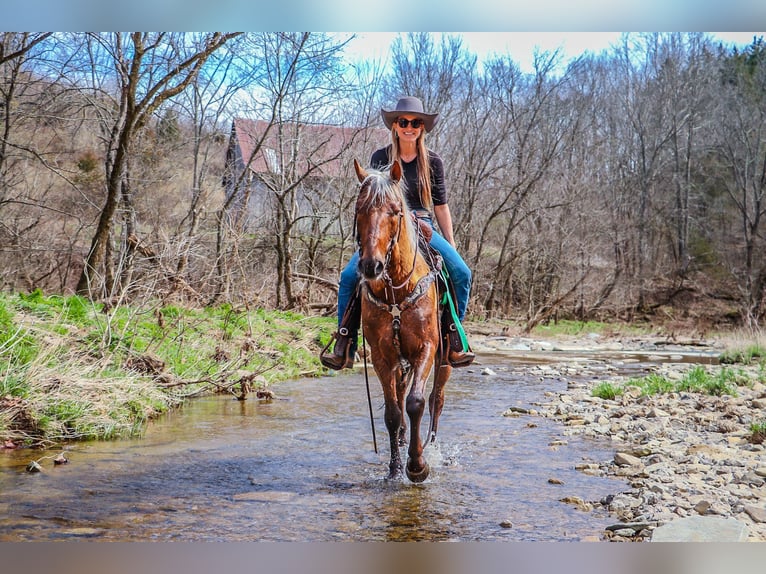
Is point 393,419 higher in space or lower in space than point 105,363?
lower

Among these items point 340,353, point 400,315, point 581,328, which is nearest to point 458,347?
point 400,315

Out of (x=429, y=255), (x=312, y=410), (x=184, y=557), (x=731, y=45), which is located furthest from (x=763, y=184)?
(x=184, y=557)

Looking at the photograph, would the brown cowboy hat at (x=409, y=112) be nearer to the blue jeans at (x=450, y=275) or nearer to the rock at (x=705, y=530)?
the blue jeans at (x=450, y=275)

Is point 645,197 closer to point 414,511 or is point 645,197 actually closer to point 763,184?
point 763,184

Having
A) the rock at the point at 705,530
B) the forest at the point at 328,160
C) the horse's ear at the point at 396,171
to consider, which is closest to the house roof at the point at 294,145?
the forest at the point at 328,160

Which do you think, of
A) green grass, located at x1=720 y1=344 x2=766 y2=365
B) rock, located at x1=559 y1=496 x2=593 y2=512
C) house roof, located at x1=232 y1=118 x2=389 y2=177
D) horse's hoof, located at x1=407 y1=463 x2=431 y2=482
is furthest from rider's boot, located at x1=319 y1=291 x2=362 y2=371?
green grass, located at x1=720 y1=344 x2=766 y2=365

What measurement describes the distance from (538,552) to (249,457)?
69.5 inches

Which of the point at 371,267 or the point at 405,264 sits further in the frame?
the point at 405,264

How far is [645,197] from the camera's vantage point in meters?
8.03

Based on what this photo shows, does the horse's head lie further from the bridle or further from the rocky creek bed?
the rocky creek bed

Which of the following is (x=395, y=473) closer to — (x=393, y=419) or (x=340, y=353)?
(x=393, y=419)

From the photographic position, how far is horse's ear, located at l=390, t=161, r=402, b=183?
10.3 feet

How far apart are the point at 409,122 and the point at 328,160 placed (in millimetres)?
4260

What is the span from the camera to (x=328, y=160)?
7.89 m
